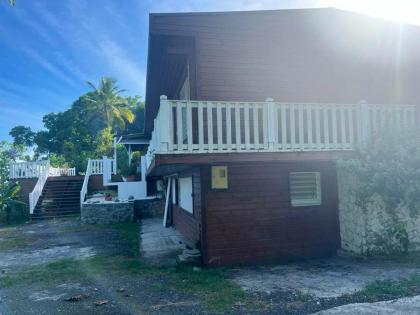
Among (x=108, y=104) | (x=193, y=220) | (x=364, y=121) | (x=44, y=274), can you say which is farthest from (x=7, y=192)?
(x=108, y=104)

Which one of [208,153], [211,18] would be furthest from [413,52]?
[208,153]

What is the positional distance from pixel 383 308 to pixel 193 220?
5017mm

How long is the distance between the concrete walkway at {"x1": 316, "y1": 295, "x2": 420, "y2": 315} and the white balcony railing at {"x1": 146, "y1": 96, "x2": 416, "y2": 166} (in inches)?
119

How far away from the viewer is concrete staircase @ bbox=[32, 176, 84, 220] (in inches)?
642

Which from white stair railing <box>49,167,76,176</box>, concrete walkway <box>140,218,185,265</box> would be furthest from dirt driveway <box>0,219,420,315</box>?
white stair railing <box>49,167,76,176</box>

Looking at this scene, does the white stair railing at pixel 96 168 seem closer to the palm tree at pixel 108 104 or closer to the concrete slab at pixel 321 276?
the palm tree at pixel 108 104

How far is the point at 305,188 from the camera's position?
7559 mm

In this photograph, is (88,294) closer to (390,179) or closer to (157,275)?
(157,275)

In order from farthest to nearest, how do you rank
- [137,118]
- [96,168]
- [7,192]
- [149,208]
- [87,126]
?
A: [137,118], [87,126], [96,168], [7,192], [149,208]

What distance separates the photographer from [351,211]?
275 inches

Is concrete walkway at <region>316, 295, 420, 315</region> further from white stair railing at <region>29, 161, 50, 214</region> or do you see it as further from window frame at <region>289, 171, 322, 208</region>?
white stair railing at <region>29, 161, 50, 214</region>

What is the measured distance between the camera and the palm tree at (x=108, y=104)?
3441cm

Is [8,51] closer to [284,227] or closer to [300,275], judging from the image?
[284,227]

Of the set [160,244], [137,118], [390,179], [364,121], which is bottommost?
[160,244]
